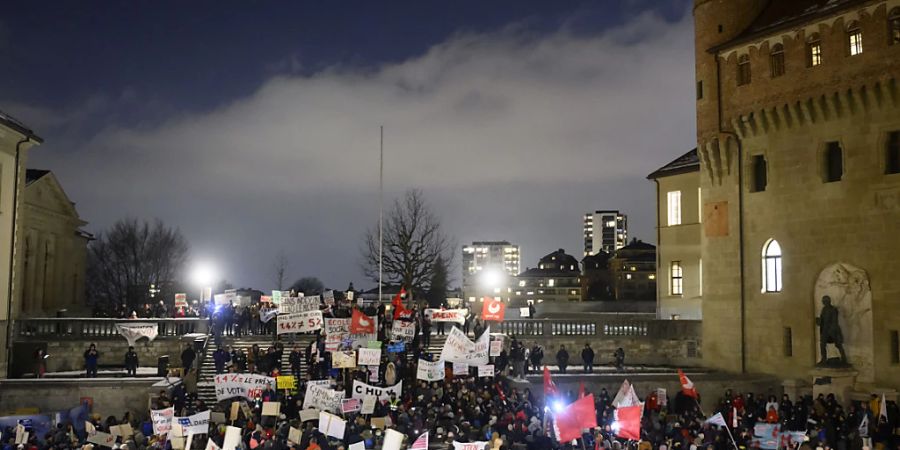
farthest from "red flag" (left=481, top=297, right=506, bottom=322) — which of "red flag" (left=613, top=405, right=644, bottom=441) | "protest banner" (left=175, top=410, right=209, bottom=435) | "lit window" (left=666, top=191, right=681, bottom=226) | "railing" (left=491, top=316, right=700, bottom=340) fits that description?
"lit window" (left=666, top=191, right=681, bottom=226)

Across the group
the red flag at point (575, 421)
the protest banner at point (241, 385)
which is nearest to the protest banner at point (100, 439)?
the protest banner at point (241, 385)

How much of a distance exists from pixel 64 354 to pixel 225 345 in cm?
666

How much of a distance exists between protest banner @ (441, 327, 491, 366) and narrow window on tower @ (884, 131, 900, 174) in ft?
50.6

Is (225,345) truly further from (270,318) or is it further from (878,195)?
(878,195)

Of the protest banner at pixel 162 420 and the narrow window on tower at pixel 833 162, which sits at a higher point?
the narrow window on tower at pixel 833 162

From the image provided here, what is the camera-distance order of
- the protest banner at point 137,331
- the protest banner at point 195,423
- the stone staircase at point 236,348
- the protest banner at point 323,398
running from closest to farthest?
the protest banner at point 195,423
the protest banner at point 323,398
the stone staircase at point 236,348
the protest banner at point 137,331

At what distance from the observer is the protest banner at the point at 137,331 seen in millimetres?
33031

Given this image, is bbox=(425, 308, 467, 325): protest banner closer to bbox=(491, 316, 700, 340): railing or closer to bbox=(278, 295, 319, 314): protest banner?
bbox=(491, 316, 700, 340): railing

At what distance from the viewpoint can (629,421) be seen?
21547mm

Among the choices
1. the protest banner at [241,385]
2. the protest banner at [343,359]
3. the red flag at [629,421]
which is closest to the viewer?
the red flag at [629,421]

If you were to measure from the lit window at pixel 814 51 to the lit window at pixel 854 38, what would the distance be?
118cm

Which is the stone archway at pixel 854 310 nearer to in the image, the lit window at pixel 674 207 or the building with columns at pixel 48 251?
the lit window at pixel 674 207

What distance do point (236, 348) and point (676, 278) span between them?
23620 millimetres

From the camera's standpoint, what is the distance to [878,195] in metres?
31.2
